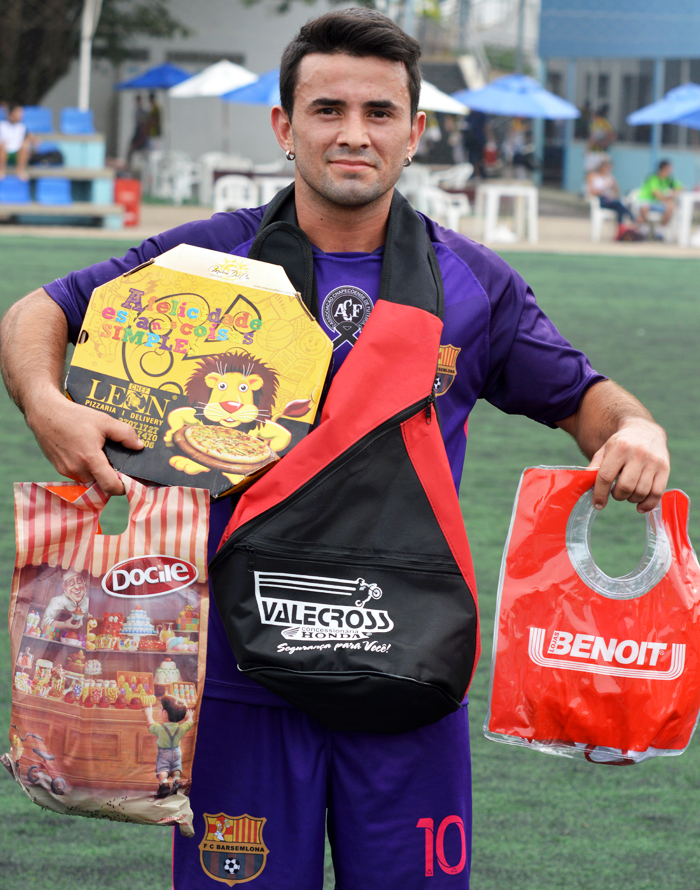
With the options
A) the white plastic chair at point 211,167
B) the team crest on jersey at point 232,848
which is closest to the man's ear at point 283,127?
the team crest on jersey at point 232,848

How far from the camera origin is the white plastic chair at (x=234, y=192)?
18775 mm

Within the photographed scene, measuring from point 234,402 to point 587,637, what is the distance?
655 millimetres

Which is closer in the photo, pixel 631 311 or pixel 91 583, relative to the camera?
pixel 91 583

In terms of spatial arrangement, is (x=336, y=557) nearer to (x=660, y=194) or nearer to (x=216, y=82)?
(x=660, y=194)

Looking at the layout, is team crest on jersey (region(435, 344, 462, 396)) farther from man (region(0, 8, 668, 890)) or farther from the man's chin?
the man's chin

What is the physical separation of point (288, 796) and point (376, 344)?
73cm

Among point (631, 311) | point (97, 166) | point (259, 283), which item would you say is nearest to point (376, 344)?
point (259, 283)

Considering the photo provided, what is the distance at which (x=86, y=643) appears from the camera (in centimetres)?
158

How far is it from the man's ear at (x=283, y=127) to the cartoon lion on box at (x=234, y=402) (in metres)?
0.43

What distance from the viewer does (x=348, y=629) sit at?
1.63 metres

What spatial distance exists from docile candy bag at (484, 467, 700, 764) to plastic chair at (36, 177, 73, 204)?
16.2 metres

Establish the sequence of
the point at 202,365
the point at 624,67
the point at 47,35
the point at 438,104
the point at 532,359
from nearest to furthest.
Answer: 1. the point at 202,365
2. the point at 532,359
3. the point at 438,104
4. the point at 47,35
5. the point at 624,67

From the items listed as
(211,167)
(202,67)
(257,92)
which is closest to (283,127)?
(257,92)

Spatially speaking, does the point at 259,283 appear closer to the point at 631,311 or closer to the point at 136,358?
the point at 136,358
